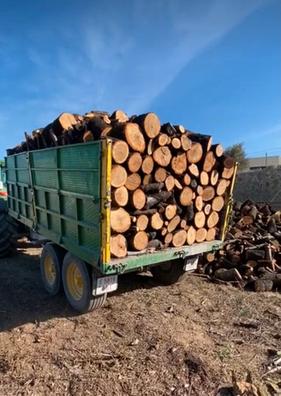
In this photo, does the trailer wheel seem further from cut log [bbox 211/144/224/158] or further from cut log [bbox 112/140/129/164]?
cut log [bbox 211/144/224/158]

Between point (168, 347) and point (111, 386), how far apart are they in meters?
0.82

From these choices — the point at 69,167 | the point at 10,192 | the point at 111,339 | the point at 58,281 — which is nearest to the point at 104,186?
the point at 69,167

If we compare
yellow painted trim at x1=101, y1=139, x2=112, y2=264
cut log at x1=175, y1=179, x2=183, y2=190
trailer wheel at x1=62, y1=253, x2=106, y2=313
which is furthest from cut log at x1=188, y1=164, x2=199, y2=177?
trailer wheel at x1=62, y1=253, x2=106, y2=313

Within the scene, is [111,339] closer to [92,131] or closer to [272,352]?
[272,352]

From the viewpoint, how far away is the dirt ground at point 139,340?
2967 mm

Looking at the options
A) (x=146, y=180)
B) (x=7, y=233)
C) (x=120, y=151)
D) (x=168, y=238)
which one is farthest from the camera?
(x=7, y=233)

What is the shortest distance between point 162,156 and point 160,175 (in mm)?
244

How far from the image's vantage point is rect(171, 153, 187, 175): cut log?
14.2 feet

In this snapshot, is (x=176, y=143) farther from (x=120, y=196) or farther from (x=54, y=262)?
(x=54, y=262)

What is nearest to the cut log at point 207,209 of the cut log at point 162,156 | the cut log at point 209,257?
the cut log at point 162,156

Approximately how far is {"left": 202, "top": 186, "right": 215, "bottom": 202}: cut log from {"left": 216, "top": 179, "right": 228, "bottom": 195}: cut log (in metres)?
0.12

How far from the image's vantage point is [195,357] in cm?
331

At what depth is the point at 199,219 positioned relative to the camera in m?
4.82

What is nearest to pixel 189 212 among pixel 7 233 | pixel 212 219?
pixel 212 219
